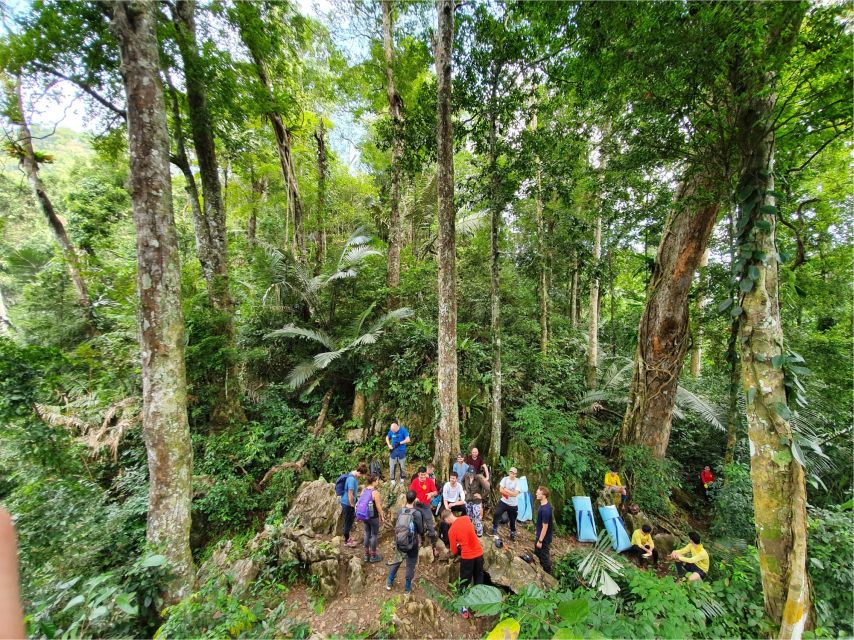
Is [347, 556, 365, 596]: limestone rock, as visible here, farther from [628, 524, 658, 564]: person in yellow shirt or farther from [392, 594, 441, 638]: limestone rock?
[628, 524, 658, 564]: person in yellow shirt

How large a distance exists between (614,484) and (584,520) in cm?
104

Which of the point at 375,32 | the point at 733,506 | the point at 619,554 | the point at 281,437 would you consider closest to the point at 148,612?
the point at 281,437

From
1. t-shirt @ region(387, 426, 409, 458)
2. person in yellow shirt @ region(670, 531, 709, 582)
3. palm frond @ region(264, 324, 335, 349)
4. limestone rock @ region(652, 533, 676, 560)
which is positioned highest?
palm frond @ region(264, 324, 335, 349)

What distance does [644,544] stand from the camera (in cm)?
532

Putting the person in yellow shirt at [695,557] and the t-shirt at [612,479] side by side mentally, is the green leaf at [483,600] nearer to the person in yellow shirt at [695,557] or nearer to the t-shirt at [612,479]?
the person in yellow shirt at [695,557]

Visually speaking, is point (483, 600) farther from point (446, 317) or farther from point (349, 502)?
point (446, 317)

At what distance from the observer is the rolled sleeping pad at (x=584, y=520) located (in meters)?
5.63

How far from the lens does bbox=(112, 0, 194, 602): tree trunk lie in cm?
390

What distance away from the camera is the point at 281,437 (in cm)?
693

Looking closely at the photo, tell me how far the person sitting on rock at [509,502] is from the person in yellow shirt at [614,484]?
85.0 inches

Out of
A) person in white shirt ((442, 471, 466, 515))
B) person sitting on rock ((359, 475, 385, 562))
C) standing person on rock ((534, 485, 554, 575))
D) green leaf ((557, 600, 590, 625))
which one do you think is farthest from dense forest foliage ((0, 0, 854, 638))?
person sitting on rock ((359, 475, 385, 562))

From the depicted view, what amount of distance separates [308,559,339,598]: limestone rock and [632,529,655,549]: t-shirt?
5.02m

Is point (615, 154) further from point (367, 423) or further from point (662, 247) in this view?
point (367, 423)

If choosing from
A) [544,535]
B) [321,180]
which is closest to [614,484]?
[544,535]
